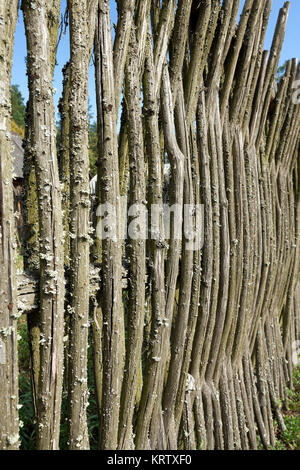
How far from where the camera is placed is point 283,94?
2.76 metres

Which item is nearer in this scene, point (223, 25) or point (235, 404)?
point (223, 25)

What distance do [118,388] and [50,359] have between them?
38 centimetres

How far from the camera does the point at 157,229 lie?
1.56 meters

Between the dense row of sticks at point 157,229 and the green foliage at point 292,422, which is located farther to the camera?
the green foliage at point 292,422

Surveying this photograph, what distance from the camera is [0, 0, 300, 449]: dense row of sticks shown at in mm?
1128

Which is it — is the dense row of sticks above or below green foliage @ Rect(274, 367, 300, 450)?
above

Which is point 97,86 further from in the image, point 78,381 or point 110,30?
point 78,381

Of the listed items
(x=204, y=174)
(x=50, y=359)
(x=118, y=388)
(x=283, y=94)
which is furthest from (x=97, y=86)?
(x=283, y=94)

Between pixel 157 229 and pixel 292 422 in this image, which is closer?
pixel 157 229

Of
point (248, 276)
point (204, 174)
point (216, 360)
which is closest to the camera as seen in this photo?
point (204, 174)

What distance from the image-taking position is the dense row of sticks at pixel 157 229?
3.70 feet

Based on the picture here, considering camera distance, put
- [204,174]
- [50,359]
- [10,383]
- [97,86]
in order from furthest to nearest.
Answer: [204,174], [97,86], [50,359], [10,383]

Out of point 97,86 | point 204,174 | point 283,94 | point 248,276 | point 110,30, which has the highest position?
point 283,94

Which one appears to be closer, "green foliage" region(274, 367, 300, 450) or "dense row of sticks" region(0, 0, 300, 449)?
"dense row of sticks" region(0, 0, 300, 449)
